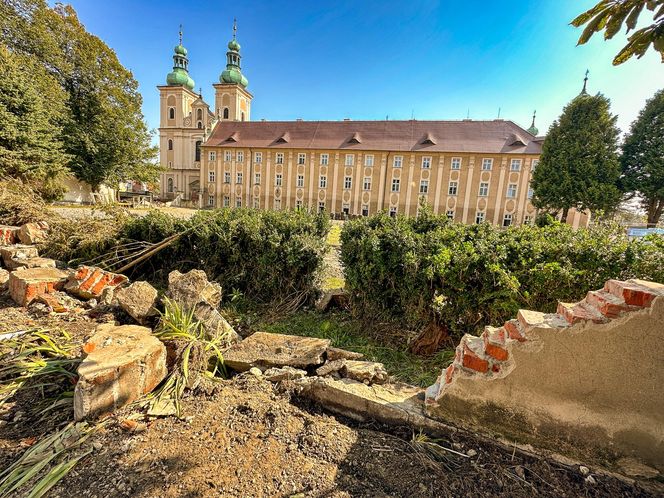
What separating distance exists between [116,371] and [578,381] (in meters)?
3.44

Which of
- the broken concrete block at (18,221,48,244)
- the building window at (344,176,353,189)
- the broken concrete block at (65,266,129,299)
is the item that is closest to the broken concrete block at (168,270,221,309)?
the broken concrete block at (65,266,129,299)

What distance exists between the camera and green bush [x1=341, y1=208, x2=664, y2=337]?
3.40 metres

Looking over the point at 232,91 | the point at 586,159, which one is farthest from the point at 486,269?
the point at 232,91

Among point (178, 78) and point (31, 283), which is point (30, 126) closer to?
point (31, 283)

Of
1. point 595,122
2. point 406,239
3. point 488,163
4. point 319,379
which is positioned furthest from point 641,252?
point 488,163

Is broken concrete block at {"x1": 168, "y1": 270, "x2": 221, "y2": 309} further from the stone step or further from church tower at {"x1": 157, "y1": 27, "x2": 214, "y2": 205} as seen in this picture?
church tower at {"x1": 157, "y1": 27, "x2": 214, "y2": 205}

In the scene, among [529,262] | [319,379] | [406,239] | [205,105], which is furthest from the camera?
[205,105]

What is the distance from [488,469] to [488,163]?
3406 centimetres

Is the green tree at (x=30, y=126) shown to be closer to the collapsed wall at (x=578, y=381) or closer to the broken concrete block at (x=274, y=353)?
the broken concrete block at (x=274, y=353)

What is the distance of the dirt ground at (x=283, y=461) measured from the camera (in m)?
1.90

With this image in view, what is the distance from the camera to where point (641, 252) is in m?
3.32

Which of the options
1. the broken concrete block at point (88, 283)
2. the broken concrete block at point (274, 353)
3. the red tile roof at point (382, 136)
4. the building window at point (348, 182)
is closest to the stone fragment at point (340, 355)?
the broken concrete block at point (274, 353)

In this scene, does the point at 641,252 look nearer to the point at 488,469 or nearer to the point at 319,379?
the point at 488,469

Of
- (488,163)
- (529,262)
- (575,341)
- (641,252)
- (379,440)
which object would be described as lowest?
(379,440)
